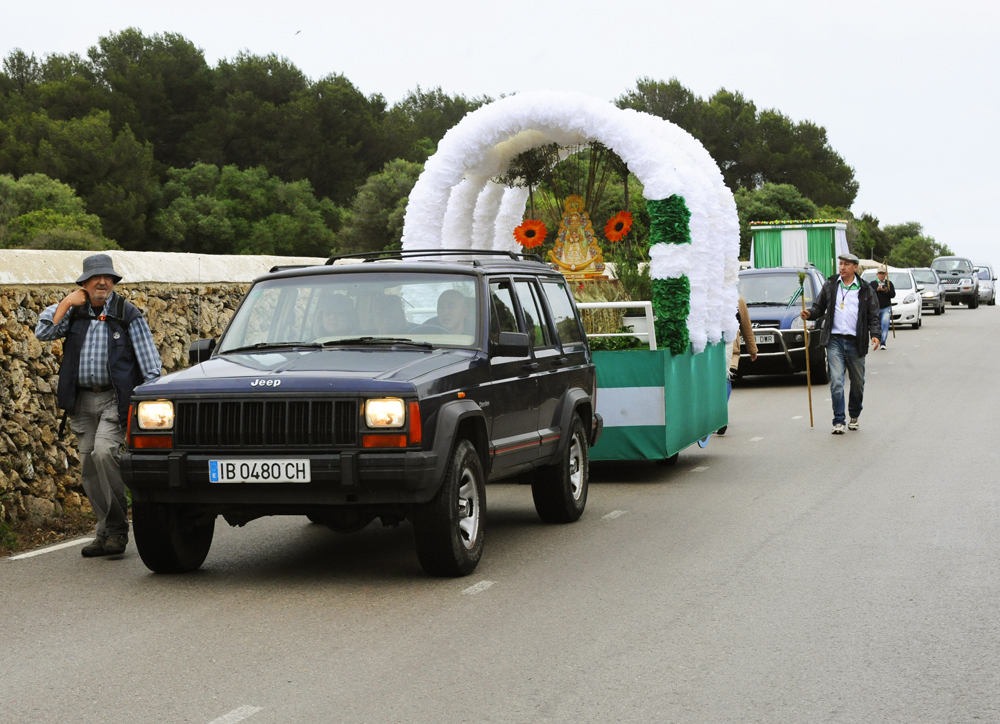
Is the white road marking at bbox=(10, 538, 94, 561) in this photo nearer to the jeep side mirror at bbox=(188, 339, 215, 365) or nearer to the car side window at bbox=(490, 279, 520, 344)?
the jeep side mirror at bbox=(188, 339, 215, 365)

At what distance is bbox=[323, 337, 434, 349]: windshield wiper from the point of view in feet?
26.5

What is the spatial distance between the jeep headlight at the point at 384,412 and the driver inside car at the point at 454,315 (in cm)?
126

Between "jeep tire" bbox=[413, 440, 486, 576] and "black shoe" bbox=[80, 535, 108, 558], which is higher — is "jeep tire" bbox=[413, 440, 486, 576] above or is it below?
above

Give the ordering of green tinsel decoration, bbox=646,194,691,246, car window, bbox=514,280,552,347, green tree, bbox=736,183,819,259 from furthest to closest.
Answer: green tree, bbox=736,183,819,259, green tinsel decoration, bbox=646,194,691,246, car window, bbox=514,280,552,347

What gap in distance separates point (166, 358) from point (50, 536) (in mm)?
3043

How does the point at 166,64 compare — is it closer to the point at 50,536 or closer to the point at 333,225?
the point at 333,225

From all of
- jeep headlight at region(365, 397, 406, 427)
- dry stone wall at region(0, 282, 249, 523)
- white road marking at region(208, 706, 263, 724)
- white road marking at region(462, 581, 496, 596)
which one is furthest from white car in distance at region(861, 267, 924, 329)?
white road marking at region(208, 706, 263, 724)

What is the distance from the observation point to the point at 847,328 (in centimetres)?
1534

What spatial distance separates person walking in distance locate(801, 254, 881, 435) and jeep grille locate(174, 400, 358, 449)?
926 cm

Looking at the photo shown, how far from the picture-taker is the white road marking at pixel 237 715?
503 cm

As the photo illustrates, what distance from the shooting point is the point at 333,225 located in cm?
7344

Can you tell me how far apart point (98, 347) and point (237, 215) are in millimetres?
62723

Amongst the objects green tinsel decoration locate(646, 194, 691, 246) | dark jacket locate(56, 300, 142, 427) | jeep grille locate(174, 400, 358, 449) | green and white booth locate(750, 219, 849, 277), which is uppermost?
green and white booth locate(750, 219, 849, 277)

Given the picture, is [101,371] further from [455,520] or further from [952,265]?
[952,265]
